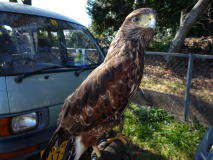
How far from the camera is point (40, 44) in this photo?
3404mm

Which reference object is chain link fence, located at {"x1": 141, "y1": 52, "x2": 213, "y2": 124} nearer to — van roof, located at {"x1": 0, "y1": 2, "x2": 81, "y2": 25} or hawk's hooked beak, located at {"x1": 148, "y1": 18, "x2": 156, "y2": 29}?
van roof, located at {"x1": 0, "y1": 2, "x2": 81, "y2": 25}

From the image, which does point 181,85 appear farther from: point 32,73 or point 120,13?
point 120,13

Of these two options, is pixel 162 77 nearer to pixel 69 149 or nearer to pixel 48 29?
pixel 48 29

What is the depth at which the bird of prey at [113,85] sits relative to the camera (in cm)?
227

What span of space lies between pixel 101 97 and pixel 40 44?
149 cm

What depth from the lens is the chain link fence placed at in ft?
16.5

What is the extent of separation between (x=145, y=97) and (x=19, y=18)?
3.62 meters

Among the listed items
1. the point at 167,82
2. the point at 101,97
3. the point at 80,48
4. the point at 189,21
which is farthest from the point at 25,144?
the point at 189,21

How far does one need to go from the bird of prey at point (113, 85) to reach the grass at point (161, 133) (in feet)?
5.62

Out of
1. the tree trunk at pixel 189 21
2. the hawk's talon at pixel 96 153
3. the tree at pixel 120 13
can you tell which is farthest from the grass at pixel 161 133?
the tree at pixel 120 13

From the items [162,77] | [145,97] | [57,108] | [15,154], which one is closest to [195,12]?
[162,77]

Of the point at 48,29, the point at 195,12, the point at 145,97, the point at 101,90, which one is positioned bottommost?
the point at 145,97

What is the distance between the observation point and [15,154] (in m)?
2.54

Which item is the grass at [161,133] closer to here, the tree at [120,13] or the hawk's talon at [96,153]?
the hawk's talon at [96,153]
